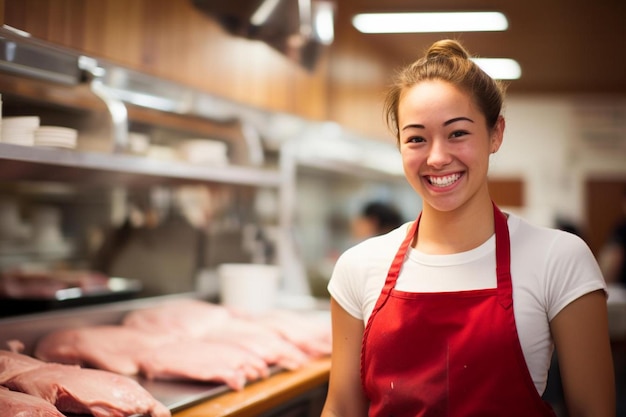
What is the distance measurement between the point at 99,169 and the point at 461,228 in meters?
1.22

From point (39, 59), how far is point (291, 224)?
213 centimetres

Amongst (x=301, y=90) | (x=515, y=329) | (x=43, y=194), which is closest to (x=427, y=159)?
(x=515, y=329)

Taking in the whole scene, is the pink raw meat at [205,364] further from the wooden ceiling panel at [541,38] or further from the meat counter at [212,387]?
the wooden ceiling panel at [541,38]

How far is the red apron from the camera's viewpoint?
1629 mm

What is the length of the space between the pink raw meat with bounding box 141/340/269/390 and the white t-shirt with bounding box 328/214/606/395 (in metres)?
0.58

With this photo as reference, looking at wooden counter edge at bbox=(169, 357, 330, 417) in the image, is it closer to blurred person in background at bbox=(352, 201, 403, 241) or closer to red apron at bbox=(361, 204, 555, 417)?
red apron at bbox=(361, 204, 555, 417)

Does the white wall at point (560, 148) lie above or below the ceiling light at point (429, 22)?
below

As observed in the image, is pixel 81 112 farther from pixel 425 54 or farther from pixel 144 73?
pixel 425 54

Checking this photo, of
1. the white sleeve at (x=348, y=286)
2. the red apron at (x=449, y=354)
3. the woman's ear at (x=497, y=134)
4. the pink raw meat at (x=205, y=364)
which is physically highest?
the woman's ear at (x=497, y=134)

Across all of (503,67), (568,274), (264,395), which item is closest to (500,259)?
(568,274)

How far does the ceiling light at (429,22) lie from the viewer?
218 inches

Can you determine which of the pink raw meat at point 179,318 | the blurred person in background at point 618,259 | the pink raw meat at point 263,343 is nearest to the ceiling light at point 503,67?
the blurred person in background at point 618,259

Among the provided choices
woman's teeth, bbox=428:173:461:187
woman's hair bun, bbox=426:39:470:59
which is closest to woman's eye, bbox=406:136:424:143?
woman's teeth, bbox=428:173:461:187

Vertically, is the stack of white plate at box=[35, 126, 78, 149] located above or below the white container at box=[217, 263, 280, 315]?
above
